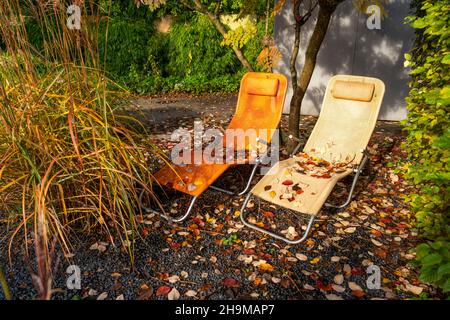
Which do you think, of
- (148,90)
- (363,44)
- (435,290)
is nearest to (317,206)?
(435,290)

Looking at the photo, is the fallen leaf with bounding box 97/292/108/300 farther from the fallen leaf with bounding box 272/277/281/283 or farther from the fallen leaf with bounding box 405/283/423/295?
the fallen leaf with bounding box 405/283/423/295

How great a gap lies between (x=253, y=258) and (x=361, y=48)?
474 centimetres

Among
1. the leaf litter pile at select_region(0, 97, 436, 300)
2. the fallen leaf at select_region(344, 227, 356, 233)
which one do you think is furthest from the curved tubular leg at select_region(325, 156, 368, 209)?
the fallen leaf at select_region(344, 227, 356, 233)

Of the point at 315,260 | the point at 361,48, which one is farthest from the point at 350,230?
the point at 361,48

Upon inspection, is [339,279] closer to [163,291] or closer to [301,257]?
[301,257]

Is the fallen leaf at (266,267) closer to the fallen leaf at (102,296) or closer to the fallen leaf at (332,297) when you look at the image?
the fallen leaf at (332,297)

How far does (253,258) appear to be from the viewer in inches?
108

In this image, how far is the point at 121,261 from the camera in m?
2.64

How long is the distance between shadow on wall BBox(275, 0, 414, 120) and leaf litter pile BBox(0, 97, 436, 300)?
10.2ft

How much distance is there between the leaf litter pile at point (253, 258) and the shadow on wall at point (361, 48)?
310 centimetres

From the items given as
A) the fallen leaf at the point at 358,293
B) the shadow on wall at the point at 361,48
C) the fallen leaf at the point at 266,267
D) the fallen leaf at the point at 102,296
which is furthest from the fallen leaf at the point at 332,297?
the shadow on wall at the point at 361,48

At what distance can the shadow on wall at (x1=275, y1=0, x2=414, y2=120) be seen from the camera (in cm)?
579
